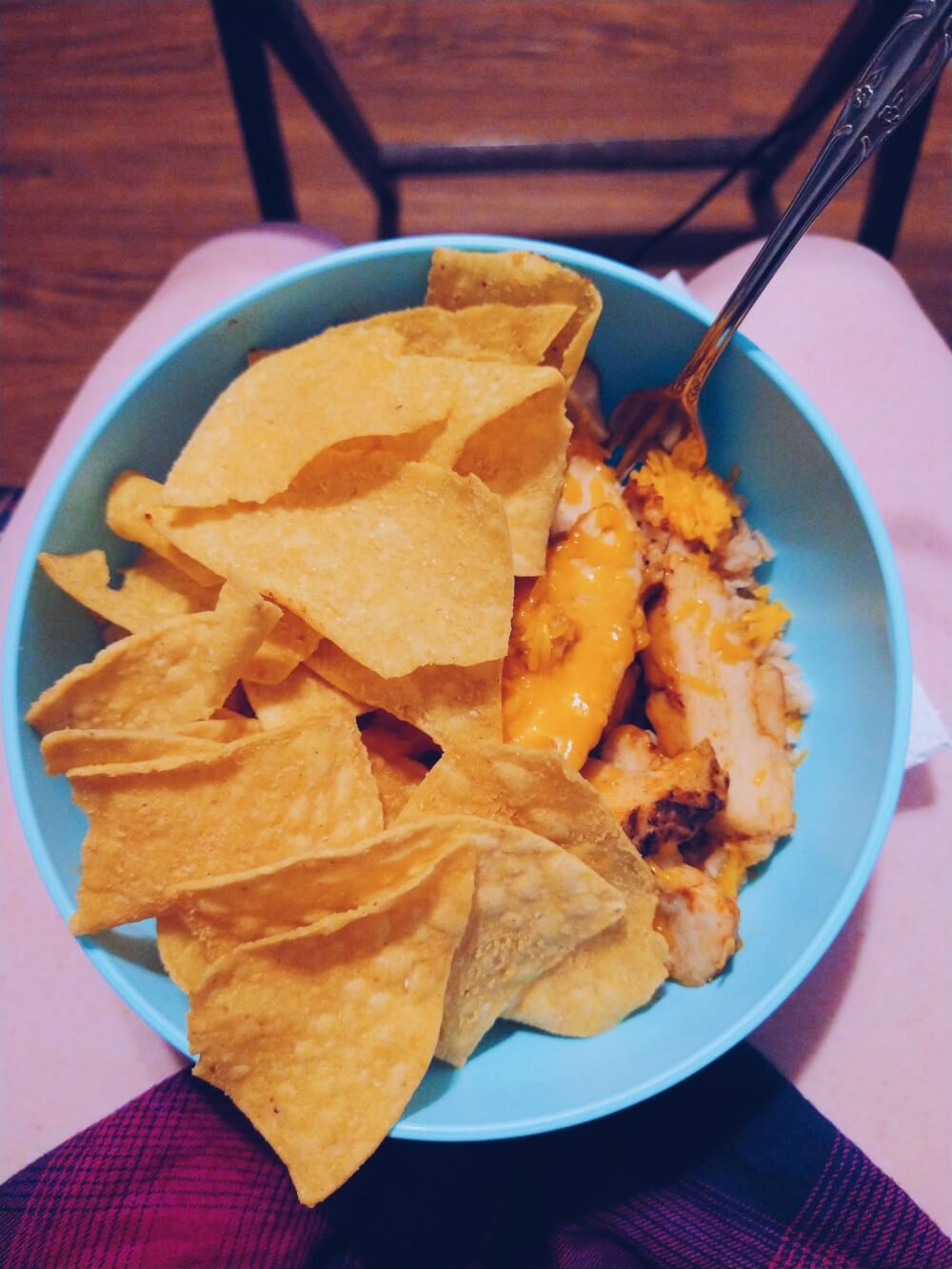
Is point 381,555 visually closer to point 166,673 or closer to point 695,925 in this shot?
point 166,673

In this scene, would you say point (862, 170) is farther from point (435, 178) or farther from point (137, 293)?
point (137, 293)

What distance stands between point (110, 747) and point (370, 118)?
1610 millimetres

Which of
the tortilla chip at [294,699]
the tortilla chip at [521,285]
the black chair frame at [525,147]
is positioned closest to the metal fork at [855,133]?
the tortilla chip at [521,285]

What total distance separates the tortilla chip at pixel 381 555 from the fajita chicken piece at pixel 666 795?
7.8 inches

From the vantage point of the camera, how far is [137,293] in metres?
1.85

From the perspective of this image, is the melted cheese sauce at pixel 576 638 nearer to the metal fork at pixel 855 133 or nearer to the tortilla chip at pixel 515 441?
the tortilla chip at pixel 515 441

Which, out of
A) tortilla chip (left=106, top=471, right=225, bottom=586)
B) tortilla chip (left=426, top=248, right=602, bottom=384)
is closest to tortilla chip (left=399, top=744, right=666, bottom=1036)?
tortilla chip (left=106, top=471, right=225, bottom=586)

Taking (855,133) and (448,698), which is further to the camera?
(448,698)

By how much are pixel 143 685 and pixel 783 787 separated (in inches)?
25.4

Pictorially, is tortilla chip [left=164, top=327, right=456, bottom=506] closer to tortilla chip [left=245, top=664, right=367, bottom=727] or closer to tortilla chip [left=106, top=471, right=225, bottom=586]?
tortilla chip [left=106, top=471, right=225, bottom=586]

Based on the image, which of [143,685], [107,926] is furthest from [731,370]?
[107,926]

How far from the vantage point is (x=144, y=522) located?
92cm

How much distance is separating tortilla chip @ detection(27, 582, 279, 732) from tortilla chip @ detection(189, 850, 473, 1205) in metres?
0.24

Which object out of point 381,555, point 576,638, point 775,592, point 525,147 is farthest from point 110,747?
point 525,147
